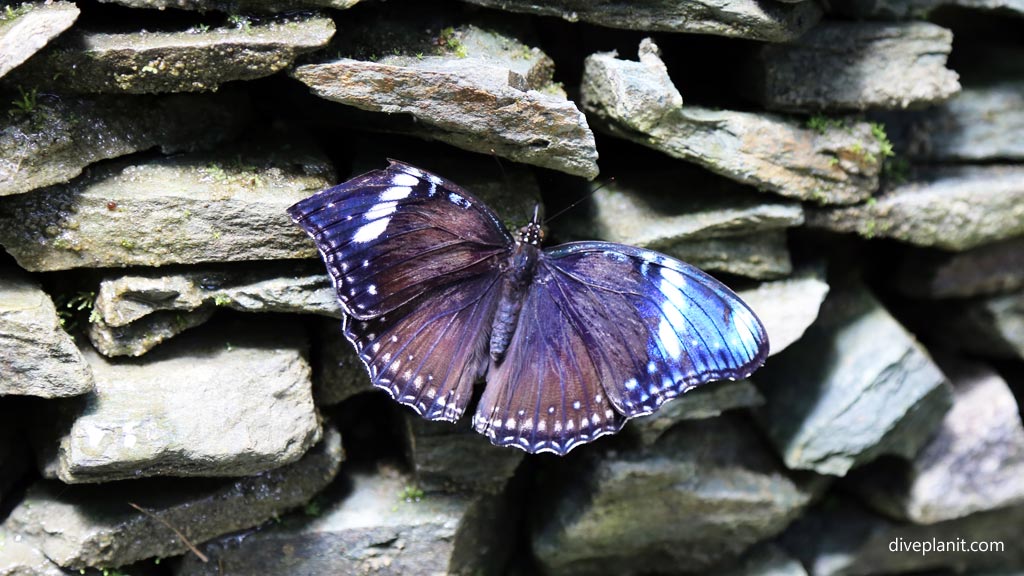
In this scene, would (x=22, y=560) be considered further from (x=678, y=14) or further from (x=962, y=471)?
(x=962, y=471)

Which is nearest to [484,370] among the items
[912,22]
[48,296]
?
[48,296]

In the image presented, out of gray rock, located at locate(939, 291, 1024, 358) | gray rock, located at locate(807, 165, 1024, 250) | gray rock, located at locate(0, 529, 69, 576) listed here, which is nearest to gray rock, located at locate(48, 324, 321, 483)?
gray rock, located at locate(0, 529, 69, 576)

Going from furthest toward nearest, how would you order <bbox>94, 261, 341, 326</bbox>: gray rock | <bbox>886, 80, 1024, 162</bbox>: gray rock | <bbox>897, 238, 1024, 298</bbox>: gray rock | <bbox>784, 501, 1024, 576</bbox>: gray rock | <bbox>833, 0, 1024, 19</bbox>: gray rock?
<bbox>784, 501, 1024, 576</bbox>: gray rock → <bbox>897, 238, 1024, 298</bbox>: gray rock → <bbox>886, 80, 1024, 162</bbox>: gray rock → <bbox>833, 0, 1024, 19</bbox>: gray rock → <bbox>94, 261, 341, 326</bbox>: gray rock

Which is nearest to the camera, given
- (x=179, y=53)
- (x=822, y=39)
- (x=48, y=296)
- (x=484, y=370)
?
(x=179, y=53)

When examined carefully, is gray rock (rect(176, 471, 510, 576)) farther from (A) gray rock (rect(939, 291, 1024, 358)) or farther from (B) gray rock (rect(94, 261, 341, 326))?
(A) gray rock (rect(939, 291, 1024, 358))

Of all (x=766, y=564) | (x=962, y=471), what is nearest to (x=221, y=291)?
(x=766, y=564)

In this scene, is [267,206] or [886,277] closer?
[267,206]

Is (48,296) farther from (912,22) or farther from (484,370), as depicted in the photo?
(912,22)
